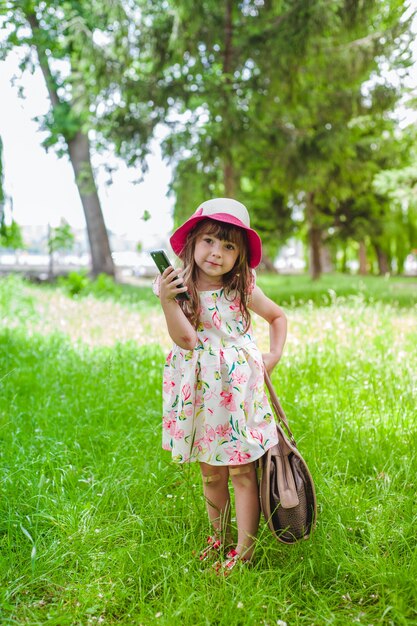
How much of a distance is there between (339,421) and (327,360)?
4.27 feet

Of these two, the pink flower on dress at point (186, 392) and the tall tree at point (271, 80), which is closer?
the pink flower on dress at point (186, 392)

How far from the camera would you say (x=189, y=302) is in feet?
7.32

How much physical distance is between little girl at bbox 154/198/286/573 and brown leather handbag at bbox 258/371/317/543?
6 cm

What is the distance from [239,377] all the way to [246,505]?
0.51 metres

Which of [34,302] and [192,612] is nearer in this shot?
[192,612]

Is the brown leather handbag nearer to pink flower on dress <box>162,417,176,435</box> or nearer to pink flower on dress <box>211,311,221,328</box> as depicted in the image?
pink flower on dress <box>162,417,176,435</box>

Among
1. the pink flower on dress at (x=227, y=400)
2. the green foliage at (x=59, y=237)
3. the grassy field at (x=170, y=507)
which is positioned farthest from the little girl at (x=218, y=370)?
the green foliage at (x=59, y=237)

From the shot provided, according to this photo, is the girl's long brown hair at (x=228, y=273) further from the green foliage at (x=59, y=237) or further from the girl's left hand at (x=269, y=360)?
the green foliage at (x=59, y=237)

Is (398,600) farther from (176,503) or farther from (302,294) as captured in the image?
(302,294)

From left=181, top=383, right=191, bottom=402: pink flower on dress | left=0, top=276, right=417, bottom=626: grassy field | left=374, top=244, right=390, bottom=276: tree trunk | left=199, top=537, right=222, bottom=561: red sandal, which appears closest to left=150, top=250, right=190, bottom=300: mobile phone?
left=181, top=383, right=191, bottom=402: pink flower on dress

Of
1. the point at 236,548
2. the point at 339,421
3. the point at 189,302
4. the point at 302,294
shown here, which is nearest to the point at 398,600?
the point at 236,548

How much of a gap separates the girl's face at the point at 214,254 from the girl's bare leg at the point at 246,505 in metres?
0.77

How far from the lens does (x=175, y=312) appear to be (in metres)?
2.10

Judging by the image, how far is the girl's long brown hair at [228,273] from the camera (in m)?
2.24
